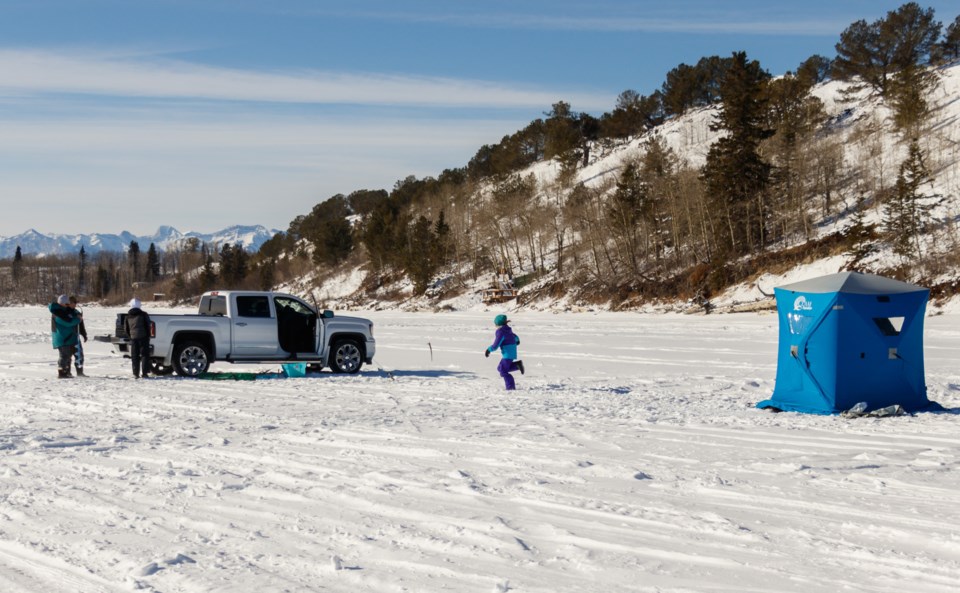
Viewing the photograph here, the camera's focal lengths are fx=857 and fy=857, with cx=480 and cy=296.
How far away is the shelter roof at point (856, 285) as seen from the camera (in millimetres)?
11523

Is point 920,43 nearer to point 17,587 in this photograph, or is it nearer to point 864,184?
point 864,184

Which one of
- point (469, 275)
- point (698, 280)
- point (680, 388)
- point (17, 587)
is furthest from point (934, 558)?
point (469, 275)

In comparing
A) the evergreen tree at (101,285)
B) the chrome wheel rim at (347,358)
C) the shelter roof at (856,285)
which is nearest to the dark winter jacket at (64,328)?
the chrome wheel rim at (347,358)

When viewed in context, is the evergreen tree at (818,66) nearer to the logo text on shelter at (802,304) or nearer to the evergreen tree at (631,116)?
the evergreen tree at (631,116)

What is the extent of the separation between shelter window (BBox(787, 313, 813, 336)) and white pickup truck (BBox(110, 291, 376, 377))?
31.6 feet

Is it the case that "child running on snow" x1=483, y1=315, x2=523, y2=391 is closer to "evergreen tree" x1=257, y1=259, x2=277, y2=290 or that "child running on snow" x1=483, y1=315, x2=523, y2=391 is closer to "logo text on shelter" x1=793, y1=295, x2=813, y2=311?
"logo text on shelter" x1=793, y1=295, x2=813, y2=311

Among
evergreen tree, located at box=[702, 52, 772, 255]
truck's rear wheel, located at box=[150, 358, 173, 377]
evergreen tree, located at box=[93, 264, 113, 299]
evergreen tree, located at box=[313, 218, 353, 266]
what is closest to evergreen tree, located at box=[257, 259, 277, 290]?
evergreen tree, located at box=[313, 218, 353, 266]

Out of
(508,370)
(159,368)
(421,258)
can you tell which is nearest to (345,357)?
(159,368)

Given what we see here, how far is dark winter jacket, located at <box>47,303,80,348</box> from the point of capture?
1741 centimetres

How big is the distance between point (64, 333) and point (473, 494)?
44.1 feet

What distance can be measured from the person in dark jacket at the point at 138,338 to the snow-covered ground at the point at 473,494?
3039 millimetres

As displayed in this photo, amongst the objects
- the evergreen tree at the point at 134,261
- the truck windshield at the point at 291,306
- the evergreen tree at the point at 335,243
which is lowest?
the truck windshield at the point at 291,306

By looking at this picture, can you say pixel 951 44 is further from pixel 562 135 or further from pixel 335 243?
pixel 335 243

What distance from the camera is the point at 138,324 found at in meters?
17.0
